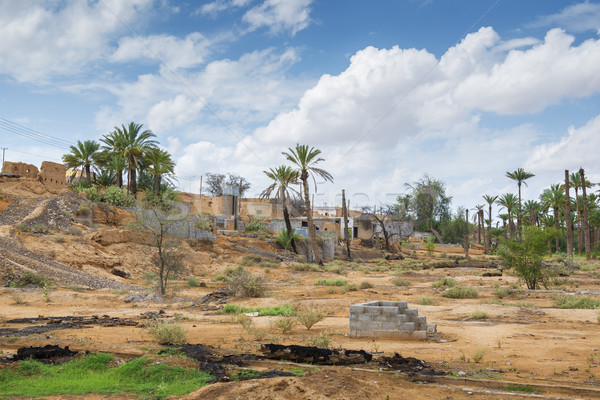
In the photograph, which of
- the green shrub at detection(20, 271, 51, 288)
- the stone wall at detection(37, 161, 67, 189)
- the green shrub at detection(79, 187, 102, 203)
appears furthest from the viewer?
the green shrub at detection(79, 187, 102, 203)

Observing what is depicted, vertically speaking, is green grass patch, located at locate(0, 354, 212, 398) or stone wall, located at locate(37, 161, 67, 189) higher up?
stone wall, located at locate(37, 161, 67, 189)

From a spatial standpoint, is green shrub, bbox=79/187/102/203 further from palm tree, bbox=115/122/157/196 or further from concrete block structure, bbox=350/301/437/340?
concrete block structure, bbox=350/301/437/340

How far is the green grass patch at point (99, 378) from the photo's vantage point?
301 inches

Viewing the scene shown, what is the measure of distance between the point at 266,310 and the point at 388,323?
585 centimetres

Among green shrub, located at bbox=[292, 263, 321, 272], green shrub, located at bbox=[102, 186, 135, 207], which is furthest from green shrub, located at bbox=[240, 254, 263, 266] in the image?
green shrub, located at bbox=[102, 186, 135, 207]

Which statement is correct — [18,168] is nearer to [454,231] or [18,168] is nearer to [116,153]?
[116,153]

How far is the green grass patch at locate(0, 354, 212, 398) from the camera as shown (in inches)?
301

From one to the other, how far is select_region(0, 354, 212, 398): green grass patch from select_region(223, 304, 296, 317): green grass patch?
755cm

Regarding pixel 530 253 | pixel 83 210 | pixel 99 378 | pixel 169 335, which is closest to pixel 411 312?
pixel 169 335

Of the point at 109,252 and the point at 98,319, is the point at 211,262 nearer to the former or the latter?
the point at 109,252

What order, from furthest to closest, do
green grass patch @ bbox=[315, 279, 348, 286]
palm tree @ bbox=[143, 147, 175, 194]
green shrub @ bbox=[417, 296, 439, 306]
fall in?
palm tree @ bbox=[143, 147, 175, 194]
green grass patch @ bbox=[315, 279, 348, 286]
green shrub @ bbox=[417, 296, 439, 306]

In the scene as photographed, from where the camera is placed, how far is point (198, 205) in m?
68.8

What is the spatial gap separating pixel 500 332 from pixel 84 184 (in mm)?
44279

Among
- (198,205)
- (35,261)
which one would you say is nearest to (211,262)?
(35,261)
